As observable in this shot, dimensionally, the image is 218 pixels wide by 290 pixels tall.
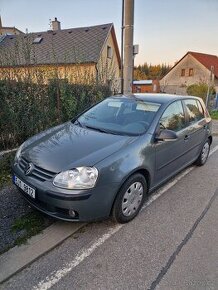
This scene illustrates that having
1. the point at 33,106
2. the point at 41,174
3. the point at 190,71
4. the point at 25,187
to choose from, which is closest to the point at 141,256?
the point at 41,174

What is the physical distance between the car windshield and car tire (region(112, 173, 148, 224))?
2.13 feet

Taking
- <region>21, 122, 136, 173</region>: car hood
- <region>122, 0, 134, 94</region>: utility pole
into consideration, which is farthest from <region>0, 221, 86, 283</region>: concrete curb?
<region>122, 0, 134, 94</region>: utility pole

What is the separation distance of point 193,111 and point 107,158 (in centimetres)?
258

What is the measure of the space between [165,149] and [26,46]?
3.51 m

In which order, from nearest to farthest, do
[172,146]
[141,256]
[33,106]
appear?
[141,256] < [172,146] < [33,106]

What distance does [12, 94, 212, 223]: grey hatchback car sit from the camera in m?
2.60

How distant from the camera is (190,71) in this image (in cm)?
3559

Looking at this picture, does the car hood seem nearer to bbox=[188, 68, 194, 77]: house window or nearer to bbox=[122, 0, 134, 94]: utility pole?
bbox=[122, 0, 134, 94]: utility pole

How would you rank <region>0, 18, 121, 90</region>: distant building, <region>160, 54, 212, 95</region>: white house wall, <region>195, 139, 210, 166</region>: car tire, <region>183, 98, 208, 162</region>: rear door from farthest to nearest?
<region>160, 54, 212, 95</region>: white house wall → <region>195, 139, 210, 166</region>: car tire → <region>0, 18, 121, 90</region>: distant building → <region>183, 98, 208, 162</region>: rear door

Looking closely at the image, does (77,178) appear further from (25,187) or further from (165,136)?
(165,136)

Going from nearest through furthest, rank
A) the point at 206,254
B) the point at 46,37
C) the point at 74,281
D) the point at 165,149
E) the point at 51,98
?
the point at 74,281, the point at 206,254, the point at 165,149, the point at 51,98, the point at 46,37

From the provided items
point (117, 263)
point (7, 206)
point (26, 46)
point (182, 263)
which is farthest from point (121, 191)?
point (26, 46)

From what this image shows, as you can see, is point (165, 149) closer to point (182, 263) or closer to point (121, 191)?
point (121, 191)

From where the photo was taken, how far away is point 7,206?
10.7ft
